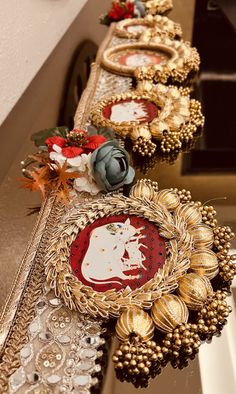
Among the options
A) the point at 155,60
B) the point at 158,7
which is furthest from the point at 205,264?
the point at 158,7

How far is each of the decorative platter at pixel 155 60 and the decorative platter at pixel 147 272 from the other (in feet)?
1.58

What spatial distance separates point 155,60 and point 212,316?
0.82 metres

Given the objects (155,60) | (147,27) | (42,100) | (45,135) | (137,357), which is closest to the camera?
(137,357)

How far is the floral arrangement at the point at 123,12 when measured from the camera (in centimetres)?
150

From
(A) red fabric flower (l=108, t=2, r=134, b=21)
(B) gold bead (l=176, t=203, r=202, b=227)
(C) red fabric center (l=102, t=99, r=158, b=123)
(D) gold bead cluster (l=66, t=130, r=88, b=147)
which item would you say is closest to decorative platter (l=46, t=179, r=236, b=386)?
(B) gold bead (l=176, t=203, r=202, b=227)

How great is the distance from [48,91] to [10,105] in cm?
10

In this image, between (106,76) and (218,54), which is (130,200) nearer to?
(106,76)

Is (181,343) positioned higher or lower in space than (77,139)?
lower

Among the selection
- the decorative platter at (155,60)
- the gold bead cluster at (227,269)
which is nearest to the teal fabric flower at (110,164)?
the gold bead cluster at (227,269)

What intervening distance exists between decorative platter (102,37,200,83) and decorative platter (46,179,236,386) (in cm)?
48

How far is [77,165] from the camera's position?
2.59 ft

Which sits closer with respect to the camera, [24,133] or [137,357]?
[137,357]

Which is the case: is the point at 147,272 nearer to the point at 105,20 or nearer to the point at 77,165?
the point at 77,165

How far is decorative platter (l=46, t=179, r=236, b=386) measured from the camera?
1.82ft
